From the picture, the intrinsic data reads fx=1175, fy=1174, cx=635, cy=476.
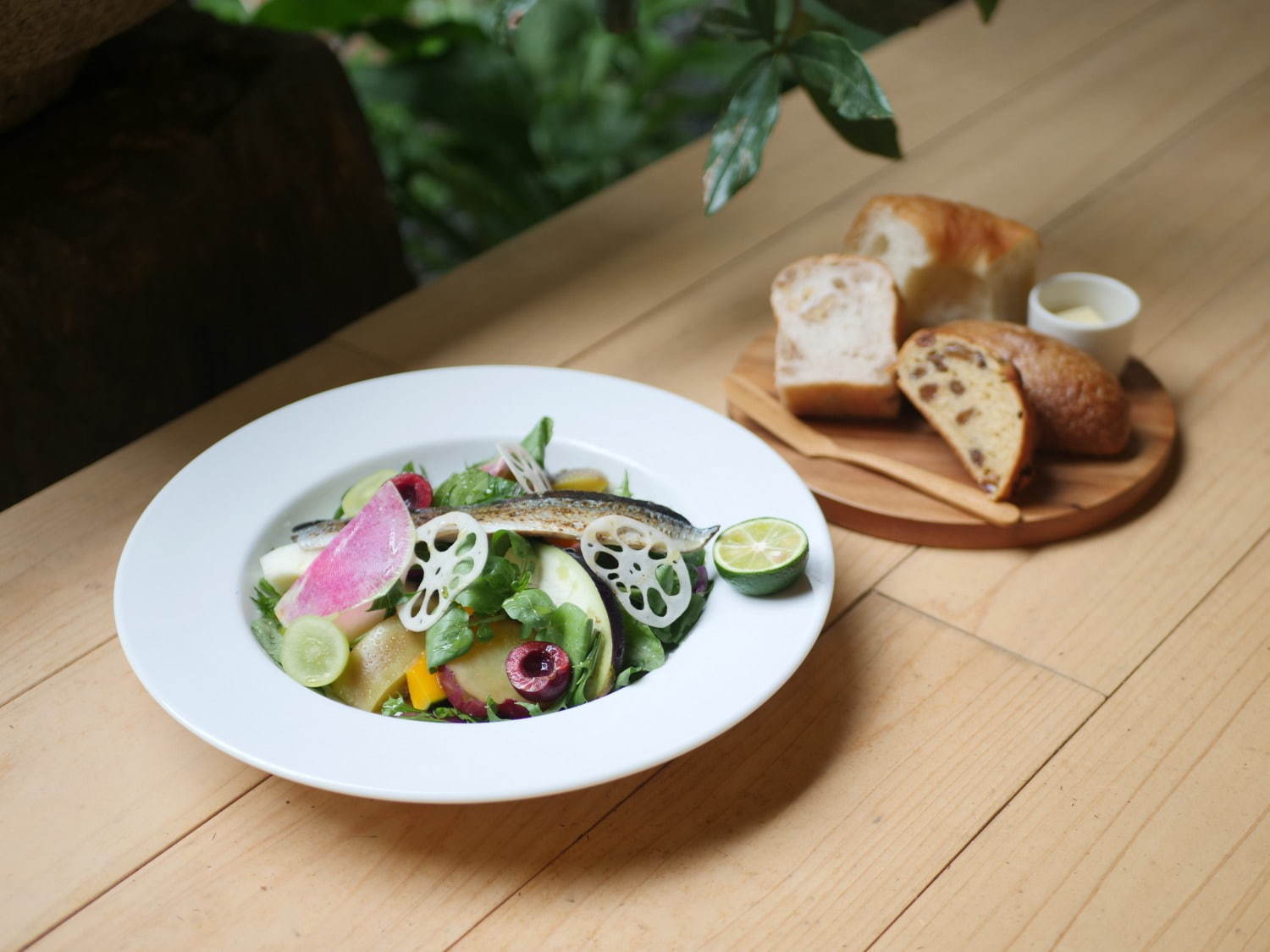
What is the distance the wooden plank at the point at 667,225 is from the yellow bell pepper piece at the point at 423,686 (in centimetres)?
64

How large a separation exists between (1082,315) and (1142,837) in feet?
2.14

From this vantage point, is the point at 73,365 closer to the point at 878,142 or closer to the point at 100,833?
the point at 100,833

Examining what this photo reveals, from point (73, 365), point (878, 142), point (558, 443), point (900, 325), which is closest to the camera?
point (558, 443)

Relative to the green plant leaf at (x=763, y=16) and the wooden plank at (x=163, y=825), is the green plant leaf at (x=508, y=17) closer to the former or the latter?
the green plant leaf at (x=763, y=16)

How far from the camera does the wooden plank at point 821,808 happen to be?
33.0 inches

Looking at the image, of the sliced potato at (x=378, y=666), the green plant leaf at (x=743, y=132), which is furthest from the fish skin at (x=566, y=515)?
the green plant leaf at (x=743, y=132)

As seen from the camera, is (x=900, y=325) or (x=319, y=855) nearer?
(x=319, y=855)

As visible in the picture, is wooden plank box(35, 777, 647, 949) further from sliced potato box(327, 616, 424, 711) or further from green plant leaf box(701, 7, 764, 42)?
green plant leaf box(701, 7, 764, 42)

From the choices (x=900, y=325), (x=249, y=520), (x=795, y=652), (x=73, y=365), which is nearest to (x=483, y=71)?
(x=73, y=365)

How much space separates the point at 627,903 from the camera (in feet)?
2.80

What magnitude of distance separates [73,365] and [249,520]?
0.59 m

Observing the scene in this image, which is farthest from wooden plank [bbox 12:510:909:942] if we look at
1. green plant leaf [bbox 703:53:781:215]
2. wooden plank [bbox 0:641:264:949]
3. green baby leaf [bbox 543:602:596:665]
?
green plant leaf [bbox 703:53:781:215]

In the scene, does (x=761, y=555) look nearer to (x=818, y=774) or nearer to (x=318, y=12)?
(x=818, y=774)

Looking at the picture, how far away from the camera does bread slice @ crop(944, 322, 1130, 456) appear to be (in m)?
1.20
